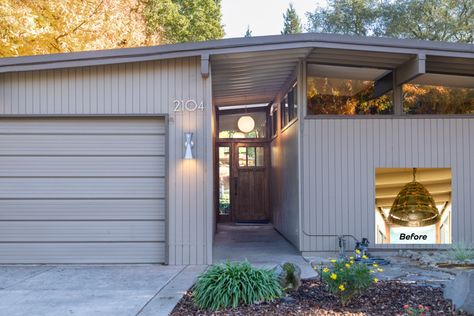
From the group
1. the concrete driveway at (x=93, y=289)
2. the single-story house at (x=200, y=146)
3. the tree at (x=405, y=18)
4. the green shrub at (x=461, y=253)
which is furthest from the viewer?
the tree at (x=405, y=18)

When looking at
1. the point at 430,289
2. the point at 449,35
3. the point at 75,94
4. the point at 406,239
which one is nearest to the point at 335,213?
the point at 406,239

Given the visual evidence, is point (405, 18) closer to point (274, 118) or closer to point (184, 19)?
point (184, 19)

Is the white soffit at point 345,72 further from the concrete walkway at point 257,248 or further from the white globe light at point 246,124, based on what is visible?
the white globe light at point 246,124

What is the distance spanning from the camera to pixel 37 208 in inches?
304

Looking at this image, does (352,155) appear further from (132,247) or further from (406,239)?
(132,247)

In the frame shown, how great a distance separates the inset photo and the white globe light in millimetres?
5797

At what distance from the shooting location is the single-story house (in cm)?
758

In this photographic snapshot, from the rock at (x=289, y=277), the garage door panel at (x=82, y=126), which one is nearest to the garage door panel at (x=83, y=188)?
the garage door panel at (x=82, y=126)

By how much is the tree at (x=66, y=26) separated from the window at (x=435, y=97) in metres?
11.4

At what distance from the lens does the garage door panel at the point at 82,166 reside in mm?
7758

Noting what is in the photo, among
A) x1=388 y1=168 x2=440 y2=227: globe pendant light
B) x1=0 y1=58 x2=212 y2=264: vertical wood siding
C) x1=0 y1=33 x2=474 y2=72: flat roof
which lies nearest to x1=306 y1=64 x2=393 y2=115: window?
x1=0 y1=33 x2=474 y2=72: flat roof

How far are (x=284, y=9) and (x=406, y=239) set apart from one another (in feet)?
130

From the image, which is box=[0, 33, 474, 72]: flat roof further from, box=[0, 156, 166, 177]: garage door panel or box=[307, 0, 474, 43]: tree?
box=[307, 0, 474, 43]: tree

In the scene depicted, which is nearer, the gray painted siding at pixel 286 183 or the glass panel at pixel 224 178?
the gray painted siding at pixel 286 183
